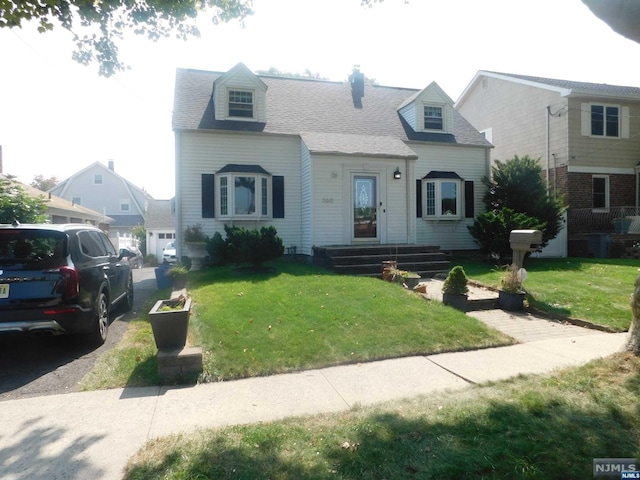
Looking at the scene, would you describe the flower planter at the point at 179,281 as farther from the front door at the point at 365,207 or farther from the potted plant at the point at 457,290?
the potted plant at the point at 457,290

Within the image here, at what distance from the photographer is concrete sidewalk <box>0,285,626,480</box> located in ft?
9.79

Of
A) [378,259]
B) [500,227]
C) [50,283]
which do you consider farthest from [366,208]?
[50,283]

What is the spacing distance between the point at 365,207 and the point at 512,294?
20.4 feet

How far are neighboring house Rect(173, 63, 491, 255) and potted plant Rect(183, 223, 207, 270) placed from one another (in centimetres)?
36

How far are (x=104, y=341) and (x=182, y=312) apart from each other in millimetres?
2005

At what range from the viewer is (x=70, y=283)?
16.6 feet

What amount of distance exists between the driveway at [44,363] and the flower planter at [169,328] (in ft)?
3.19

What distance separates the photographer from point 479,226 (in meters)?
13.1

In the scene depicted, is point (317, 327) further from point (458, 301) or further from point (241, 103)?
point (241, 103)

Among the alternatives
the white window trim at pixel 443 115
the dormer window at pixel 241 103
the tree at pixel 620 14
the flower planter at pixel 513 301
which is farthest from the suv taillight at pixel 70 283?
the white window trim at pixel 443 115

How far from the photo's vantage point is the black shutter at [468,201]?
49.8ft

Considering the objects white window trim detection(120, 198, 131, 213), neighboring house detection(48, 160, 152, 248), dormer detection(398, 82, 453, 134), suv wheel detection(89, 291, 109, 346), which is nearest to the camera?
suv wheel detection(89, 291, 109, 346)

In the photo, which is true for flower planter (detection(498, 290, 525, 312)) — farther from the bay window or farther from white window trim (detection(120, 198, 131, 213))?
white window trim (detection(120, 198, 131, 213))

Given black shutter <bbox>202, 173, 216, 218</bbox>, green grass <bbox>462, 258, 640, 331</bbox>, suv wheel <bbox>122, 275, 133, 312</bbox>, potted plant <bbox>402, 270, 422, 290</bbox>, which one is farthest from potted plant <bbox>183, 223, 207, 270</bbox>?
green grass <bbox>462, 258, 640, 331</bbox>
